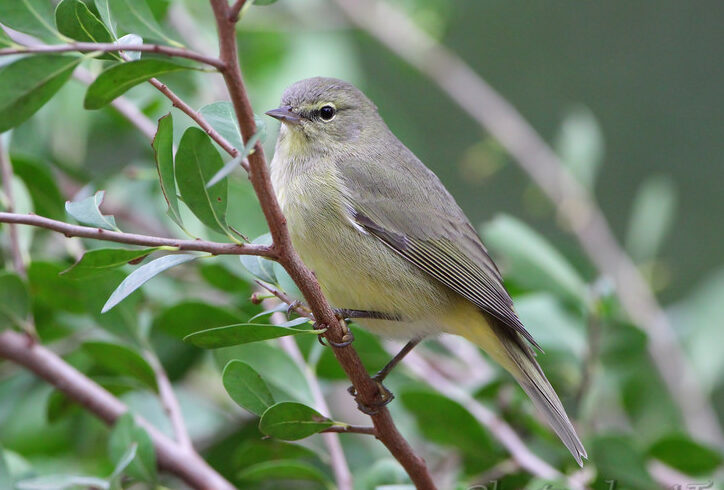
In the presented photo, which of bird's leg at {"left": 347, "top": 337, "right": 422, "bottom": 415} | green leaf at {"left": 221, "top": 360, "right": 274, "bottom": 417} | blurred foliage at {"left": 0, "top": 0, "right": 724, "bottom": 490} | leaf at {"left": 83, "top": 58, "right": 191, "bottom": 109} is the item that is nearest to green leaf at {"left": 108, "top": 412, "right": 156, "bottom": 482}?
blurred foliage at {"left": 0, "top": 0, "right": 724, "bottom": 490}

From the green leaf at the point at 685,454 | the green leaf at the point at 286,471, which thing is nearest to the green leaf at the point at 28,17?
the green leaf at the point at 286,471

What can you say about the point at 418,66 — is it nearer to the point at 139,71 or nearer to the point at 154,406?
the point at 154,406

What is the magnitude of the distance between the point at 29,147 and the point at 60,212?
35 centimetres

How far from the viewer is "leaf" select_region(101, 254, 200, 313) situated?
1.72 metres

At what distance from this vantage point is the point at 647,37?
421 inches

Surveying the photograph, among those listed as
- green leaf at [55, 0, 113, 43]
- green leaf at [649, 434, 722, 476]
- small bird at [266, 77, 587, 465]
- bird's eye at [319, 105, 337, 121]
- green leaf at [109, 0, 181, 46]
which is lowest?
green leaf at [55, 0, 113, 43]

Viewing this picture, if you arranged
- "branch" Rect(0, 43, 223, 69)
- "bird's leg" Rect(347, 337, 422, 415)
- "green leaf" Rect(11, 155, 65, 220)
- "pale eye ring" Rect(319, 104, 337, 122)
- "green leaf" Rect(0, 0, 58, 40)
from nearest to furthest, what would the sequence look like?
1. "branch" Rect(0, 43, 223, 69)
2. "green leaf" Rect(0, 0, 58, 40)
3. "bird's leg" Rect(347, 337, 422, 415)
4. "green leaf" Rect(11, 155, 65, 220)
5. "pale eye ring" Rect(319, 104, 337, 122)

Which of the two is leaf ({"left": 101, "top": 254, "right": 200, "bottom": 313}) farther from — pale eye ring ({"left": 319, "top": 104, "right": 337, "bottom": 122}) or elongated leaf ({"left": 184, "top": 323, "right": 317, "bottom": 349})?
pale eye ring ({"left": 319, "top": 104, "right": 337, "bottom": 122})

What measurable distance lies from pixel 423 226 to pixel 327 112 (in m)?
0.62

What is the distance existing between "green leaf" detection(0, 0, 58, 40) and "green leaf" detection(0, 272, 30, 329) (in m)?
0.96

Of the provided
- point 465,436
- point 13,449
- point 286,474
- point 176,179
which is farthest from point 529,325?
point 13,449

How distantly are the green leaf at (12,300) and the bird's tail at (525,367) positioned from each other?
1381mm

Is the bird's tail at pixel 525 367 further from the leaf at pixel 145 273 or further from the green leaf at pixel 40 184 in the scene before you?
the green leaf at pixel 40 184

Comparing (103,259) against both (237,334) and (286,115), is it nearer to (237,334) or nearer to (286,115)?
(237,334)
